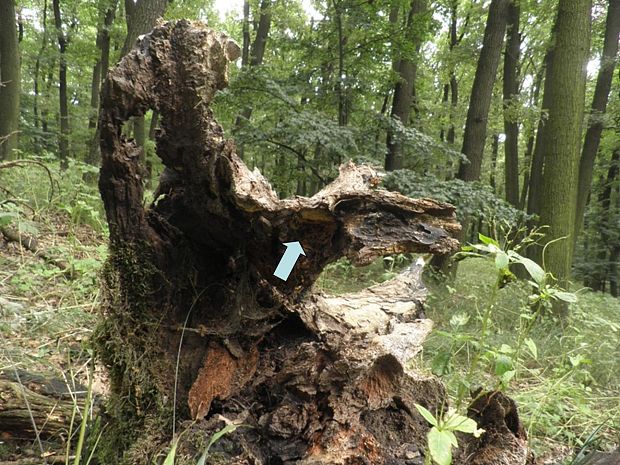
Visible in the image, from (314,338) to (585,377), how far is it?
2729 mm

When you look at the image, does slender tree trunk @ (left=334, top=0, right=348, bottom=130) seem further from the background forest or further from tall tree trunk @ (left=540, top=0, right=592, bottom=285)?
tall tree trunk @ (left=540, top=0, right=592, bottom=285)

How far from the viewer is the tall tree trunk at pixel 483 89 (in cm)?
643

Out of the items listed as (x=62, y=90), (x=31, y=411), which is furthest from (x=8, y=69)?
(x=31, y=411)

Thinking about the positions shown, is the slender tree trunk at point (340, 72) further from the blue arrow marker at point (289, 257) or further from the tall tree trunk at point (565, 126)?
the blue arrow marker at point (289, 257)

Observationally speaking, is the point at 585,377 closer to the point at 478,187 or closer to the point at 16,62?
the point at 478,187

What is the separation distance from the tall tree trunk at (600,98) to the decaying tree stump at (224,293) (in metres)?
8.57

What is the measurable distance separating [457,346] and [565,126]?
10.6 ft

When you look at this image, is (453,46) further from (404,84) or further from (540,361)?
(540,361)

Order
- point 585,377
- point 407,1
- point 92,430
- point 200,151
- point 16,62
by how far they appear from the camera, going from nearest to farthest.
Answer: point 200,151
point 92,430
point 585,377
point 407,1
point 16,62

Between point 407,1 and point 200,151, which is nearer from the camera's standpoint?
point 200,151

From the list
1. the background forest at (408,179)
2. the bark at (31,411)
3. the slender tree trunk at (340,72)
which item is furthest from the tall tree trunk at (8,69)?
the bark at (31,411)

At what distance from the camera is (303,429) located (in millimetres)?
1570

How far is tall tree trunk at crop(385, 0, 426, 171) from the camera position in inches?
233

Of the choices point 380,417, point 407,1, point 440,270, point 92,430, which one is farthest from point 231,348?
point 407,1
